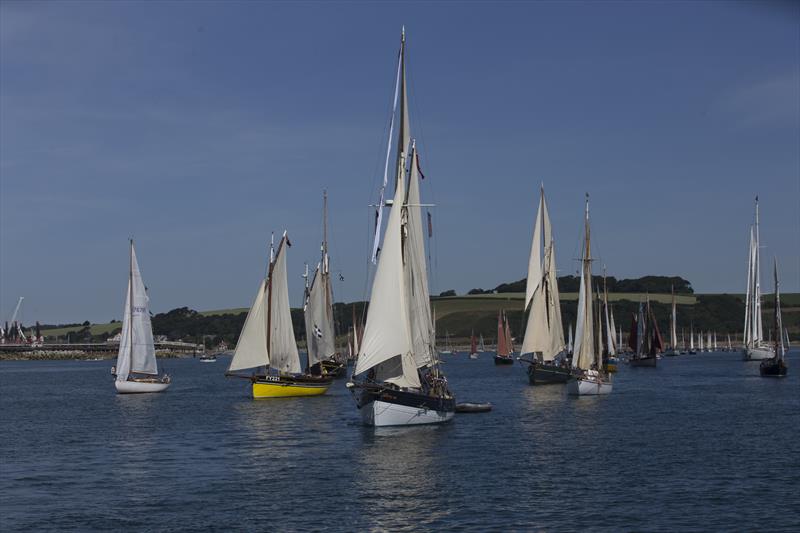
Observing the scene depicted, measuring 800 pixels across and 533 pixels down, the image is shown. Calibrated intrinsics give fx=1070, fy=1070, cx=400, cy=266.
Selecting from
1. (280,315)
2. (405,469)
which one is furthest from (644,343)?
(405,469)

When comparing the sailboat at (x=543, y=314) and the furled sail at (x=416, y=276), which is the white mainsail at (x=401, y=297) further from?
the sailboat at (x=543, y=314)

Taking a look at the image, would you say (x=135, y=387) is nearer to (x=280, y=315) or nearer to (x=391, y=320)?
(x=280, y=315)

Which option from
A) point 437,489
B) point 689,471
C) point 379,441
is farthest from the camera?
point 379,441

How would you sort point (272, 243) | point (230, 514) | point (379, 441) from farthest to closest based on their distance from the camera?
point (272, 243), point (379, 441), point (230, 514)

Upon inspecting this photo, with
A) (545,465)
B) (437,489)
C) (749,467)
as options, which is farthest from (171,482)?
(749,467)

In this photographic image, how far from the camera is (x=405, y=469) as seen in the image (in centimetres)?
4662

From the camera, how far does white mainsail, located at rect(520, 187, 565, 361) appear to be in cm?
10450

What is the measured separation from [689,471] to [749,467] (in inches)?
122

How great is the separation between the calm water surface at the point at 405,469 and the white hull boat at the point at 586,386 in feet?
18.7

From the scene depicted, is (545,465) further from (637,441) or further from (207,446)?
(207,446)

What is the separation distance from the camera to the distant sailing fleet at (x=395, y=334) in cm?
5734

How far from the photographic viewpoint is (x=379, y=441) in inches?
2199

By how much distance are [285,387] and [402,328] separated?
34.1m

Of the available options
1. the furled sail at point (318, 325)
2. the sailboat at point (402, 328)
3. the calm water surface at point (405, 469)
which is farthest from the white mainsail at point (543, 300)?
the sailboat at point (402, 328)
